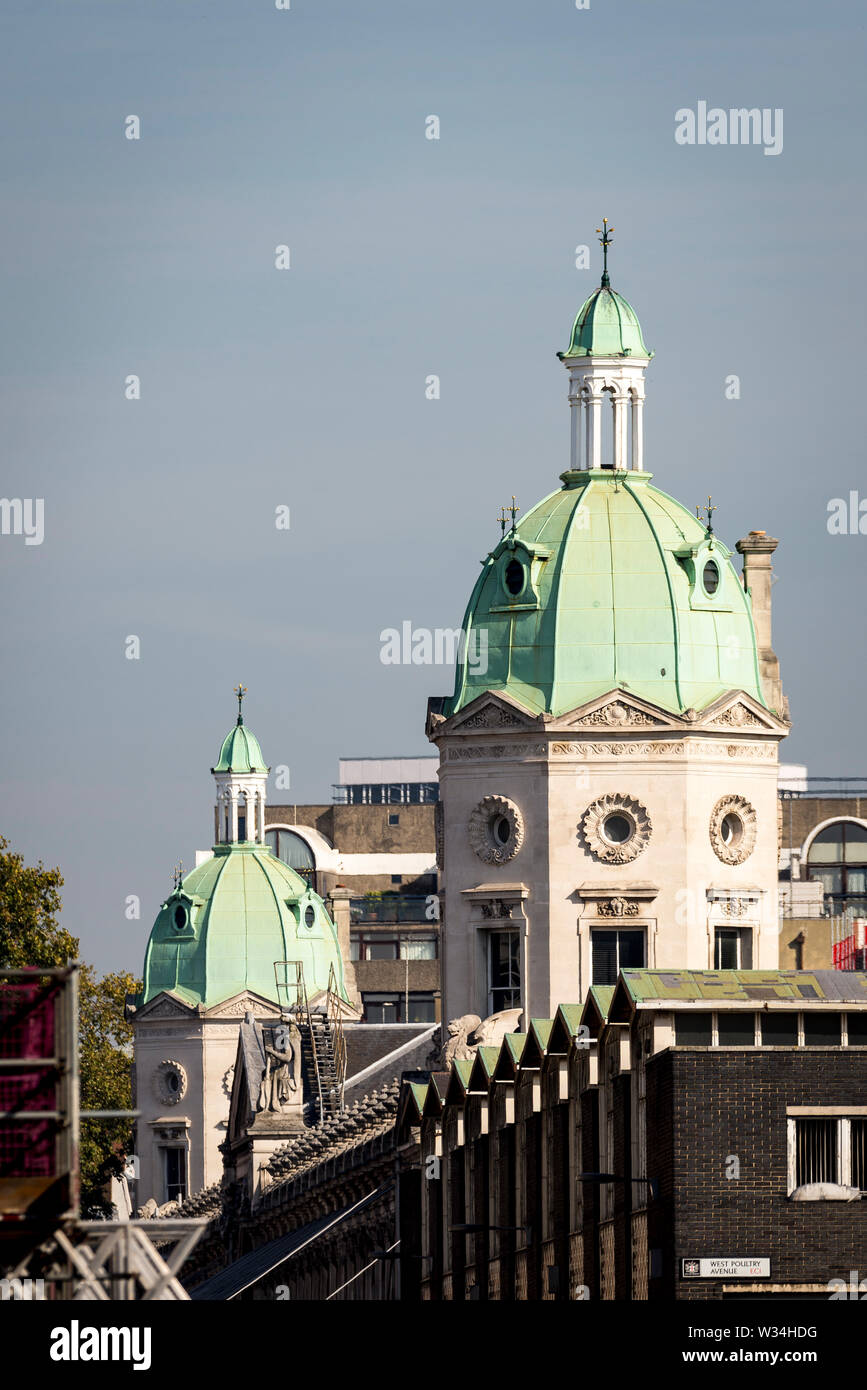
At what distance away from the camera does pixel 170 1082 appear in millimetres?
155875

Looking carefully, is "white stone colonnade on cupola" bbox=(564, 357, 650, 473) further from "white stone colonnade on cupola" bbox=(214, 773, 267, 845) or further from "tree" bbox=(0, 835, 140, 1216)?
"white stone colonnade on cupola" bbox=(214, 773, 267, 845)

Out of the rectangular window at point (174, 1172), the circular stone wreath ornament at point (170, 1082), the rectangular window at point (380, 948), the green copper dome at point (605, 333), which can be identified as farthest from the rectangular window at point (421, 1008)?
the green copper dome at point (605, 333)

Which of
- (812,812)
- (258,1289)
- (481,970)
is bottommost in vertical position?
(258,1289)

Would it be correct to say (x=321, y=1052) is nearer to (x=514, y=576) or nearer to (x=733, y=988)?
(x=514, y=576)

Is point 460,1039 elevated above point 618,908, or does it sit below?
below

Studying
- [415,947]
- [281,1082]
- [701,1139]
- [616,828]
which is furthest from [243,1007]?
[701,1139]

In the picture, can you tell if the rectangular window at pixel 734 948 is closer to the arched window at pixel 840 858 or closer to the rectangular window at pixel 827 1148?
the rectangular window at pixel 827 1148

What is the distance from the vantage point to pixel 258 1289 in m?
114

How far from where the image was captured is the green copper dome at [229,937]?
506 feet

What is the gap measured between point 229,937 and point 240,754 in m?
17.5

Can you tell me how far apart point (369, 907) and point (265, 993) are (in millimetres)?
41772

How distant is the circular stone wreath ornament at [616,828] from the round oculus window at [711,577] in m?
5.88

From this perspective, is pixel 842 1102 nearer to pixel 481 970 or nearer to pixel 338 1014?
pixel 481 970
